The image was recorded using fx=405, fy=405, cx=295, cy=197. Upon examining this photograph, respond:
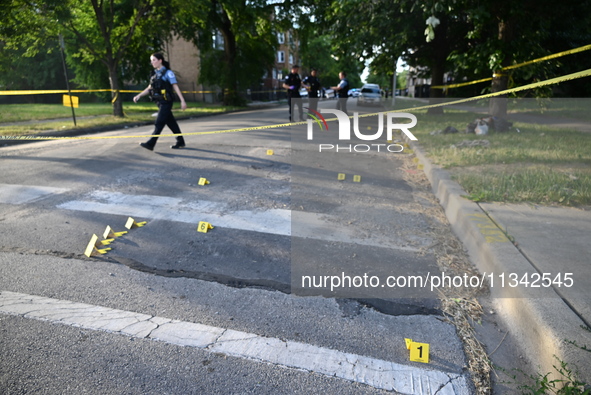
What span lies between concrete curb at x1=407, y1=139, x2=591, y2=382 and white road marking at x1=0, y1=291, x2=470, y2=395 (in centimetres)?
53

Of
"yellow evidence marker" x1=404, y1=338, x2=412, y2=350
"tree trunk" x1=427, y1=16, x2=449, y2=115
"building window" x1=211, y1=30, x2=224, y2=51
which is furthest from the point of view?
"building window" x1=211, y1=30, x2=224, y2=51

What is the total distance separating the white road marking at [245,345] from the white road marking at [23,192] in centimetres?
290

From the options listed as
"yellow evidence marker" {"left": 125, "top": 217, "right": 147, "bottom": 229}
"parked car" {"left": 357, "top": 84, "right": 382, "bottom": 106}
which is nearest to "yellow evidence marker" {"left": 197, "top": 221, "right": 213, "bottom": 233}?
"yellow evidence marker" {"left": 125, "top": 217, "right": 147, "bottom": 229}

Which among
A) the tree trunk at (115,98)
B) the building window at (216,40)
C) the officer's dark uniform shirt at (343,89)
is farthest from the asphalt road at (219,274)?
the building window at (216,40)

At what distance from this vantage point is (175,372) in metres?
2.26

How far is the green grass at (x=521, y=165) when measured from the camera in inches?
200

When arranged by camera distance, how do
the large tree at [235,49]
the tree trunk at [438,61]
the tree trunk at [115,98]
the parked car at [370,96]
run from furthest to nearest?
the parked car at [370,96]
the large tree at [235,49]
the tree trunk at [438,61]
the tree trunk at [115,98]

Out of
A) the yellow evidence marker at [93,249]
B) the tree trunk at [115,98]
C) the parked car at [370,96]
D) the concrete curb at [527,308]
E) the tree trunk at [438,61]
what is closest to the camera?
the concrete curb at [527,308]

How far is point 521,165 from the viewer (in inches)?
271

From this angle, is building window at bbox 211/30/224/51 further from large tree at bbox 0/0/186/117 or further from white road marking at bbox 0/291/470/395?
white road marking at bbox 0/291/470/395

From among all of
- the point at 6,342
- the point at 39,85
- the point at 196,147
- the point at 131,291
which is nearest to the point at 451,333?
the point at 131,291

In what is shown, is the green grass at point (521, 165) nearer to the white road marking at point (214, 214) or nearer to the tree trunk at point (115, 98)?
the white road marking at point (214, 214)

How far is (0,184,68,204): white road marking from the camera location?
5.39m

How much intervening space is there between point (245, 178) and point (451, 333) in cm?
465
